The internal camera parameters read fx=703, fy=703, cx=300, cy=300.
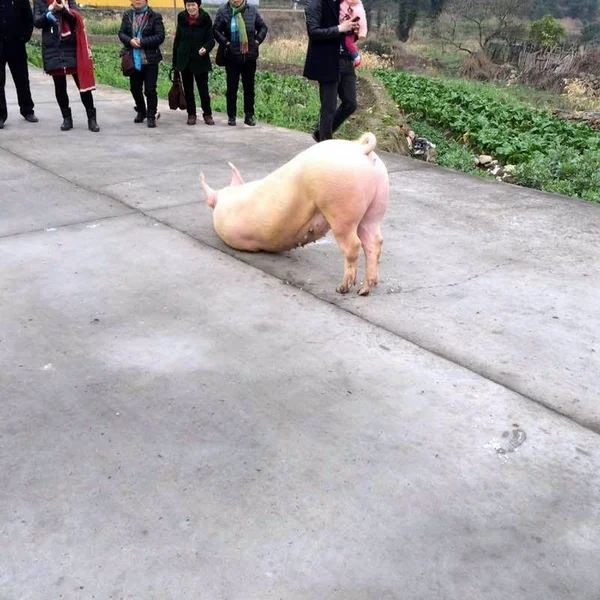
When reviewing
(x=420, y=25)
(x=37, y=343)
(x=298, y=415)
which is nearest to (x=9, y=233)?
(x=37, y=343)

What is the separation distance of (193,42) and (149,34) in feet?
1.79

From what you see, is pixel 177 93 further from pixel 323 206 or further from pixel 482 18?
pixel 482 18

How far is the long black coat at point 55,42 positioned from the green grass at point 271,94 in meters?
2.96

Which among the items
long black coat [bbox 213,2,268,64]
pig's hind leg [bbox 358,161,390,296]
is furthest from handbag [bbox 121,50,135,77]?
pig's hind leg [bbox 358,161,390,296]

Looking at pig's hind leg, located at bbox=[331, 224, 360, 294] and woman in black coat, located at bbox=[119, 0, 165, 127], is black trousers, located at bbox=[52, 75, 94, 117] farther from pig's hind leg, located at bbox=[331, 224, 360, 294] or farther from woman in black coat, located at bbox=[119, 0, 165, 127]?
pig's hind leg, located at bbox=[331, 224, 360, 294]

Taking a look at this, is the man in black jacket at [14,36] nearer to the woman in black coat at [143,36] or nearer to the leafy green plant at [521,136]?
the woman in black coat at [143,36]

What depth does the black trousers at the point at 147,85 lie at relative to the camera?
8.71 m

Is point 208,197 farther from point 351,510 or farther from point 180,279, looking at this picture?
point 351,510

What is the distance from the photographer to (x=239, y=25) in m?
8.50

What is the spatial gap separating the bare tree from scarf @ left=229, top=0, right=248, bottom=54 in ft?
90.0

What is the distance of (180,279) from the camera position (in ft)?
14.2

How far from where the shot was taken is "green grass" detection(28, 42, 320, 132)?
10602 mm

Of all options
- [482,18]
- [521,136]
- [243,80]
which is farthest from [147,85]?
[482,18]

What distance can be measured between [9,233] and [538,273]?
3.66 metres
